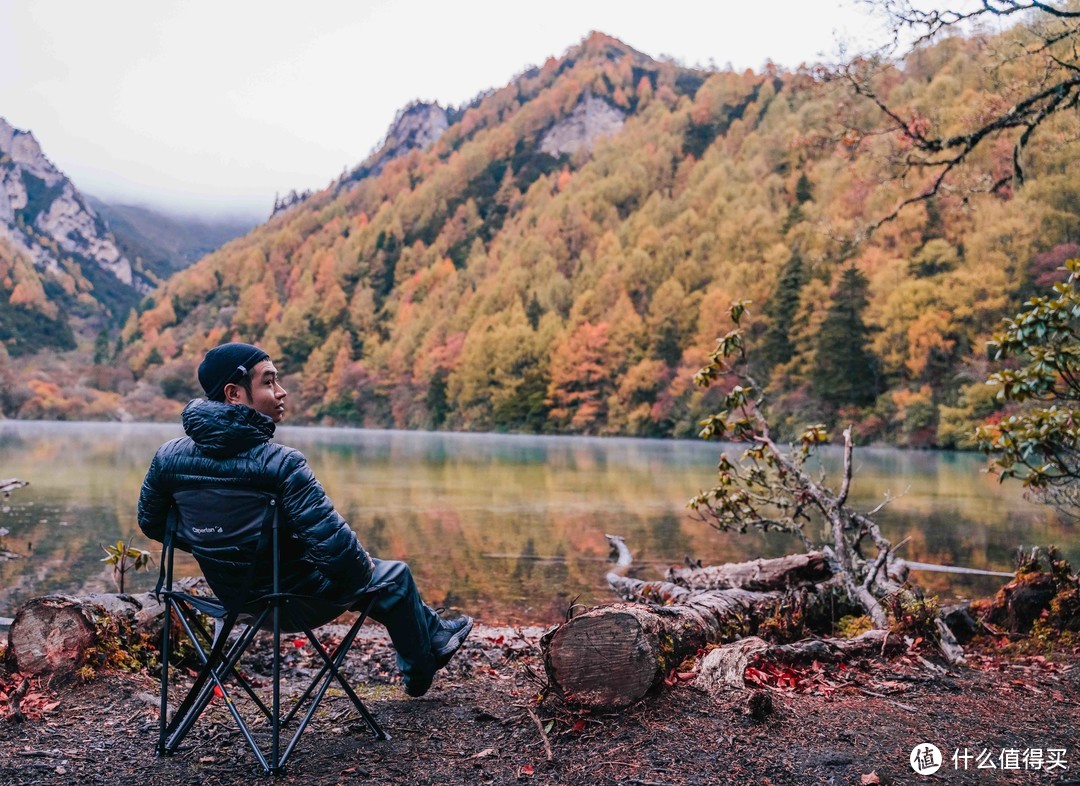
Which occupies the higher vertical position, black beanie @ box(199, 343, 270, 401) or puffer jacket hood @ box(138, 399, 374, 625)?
black beanie @ box(199, 343, 270, 401)

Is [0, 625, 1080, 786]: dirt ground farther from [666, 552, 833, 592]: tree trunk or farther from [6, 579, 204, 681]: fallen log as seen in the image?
[666, 552, 833, 592]: tree trunk

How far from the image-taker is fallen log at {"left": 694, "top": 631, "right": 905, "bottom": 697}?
414 cm

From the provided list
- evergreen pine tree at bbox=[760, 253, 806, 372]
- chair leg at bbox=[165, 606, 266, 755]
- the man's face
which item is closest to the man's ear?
the man's face

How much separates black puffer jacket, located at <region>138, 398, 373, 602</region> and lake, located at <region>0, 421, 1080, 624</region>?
8.58 feet

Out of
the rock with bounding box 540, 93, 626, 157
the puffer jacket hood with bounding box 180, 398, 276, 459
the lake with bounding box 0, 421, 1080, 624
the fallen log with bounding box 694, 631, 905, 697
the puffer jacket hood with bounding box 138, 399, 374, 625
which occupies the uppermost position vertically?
the rock with bounding box 540, 93, 626, 157

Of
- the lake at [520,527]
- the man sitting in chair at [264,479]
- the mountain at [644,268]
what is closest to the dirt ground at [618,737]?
the man sitting in chair at [264,479]

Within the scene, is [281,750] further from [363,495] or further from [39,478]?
[39,478]

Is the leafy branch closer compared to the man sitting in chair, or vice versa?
the man sitting in chair

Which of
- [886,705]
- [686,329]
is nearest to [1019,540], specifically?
[886,705]

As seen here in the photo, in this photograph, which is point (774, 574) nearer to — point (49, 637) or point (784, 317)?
point (49, 637)

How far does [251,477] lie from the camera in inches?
133

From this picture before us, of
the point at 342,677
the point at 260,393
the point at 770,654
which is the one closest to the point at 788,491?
the point at 770,654

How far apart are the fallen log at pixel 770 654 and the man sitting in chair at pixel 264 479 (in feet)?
5.19

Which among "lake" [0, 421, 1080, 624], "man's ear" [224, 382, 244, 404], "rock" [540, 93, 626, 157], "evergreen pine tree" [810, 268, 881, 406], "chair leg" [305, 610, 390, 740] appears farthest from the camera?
"rock" [540, 93, 626, 157]
